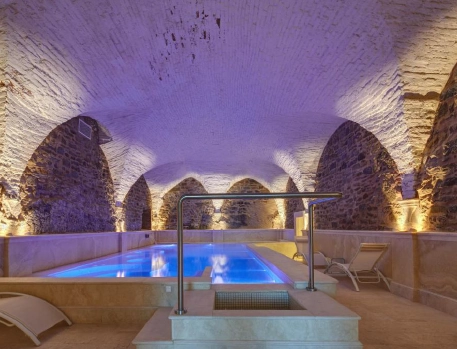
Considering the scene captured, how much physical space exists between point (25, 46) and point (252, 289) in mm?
4711

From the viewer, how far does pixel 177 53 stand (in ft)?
19.2

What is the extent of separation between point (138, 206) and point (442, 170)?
36.5 ft

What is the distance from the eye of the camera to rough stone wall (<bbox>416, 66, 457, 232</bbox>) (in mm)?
4820

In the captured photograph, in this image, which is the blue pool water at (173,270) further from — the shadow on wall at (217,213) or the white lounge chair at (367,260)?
the shadow on wall at (217,213)

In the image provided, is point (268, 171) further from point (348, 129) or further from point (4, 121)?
point (4, 121)

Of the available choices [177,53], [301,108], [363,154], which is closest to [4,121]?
[177,53]

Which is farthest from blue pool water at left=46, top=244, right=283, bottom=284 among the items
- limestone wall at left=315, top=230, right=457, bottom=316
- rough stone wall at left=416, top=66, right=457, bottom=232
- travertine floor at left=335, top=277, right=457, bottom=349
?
rough stone wall at left=416, top=66, right=457, bottom=232

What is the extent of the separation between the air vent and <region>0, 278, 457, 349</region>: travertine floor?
6.36 metres

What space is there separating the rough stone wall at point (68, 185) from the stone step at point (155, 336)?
5.04 meters

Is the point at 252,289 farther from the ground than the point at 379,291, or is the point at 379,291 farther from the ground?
the point at 252,289

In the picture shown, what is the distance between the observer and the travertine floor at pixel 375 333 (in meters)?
2.55

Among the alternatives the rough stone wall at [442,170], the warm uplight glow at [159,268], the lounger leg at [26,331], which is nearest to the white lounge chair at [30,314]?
the lounger leg at [26,331]

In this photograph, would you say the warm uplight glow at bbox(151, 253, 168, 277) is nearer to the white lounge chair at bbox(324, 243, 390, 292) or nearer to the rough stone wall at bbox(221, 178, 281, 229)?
the white lounge chair at bbox(324, 243, 390, 292)

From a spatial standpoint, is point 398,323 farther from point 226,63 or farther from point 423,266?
point 226,63
